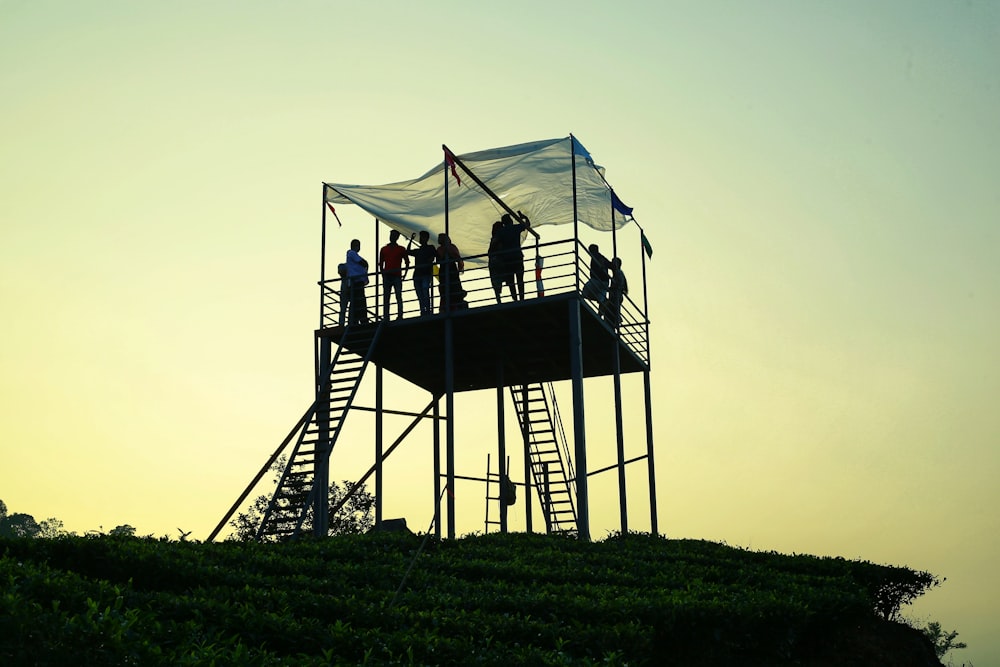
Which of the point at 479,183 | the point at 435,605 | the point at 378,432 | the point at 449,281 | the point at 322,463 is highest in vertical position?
the point at 479,183

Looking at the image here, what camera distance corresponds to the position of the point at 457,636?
39.8 ft

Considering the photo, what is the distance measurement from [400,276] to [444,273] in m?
1.17

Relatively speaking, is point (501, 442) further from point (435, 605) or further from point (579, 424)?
point (435, 605)

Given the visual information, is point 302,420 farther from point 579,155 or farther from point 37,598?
point 37,598

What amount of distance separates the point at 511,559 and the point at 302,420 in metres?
6.70

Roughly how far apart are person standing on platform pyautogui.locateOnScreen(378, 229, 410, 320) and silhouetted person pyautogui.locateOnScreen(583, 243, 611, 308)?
4.13m

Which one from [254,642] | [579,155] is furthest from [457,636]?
[579,155]

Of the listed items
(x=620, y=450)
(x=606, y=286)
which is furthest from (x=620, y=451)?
(x=606, y=286)

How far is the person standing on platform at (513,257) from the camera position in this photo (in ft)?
71.5

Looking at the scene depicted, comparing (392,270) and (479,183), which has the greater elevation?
(479,183)

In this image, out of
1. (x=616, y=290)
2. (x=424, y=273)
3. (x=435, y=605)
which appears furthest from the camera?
(x=616, y=290)

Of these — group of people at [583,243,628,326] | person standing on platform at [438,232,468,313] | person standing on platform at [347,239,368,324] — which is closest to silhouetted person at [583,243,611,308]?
group of people at [583,243,628,326]

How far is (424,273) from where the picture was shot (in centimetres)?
2275

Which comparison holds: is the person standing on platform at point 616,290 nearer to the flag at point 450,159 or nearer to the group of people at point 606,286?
the group of people at point 606,286
